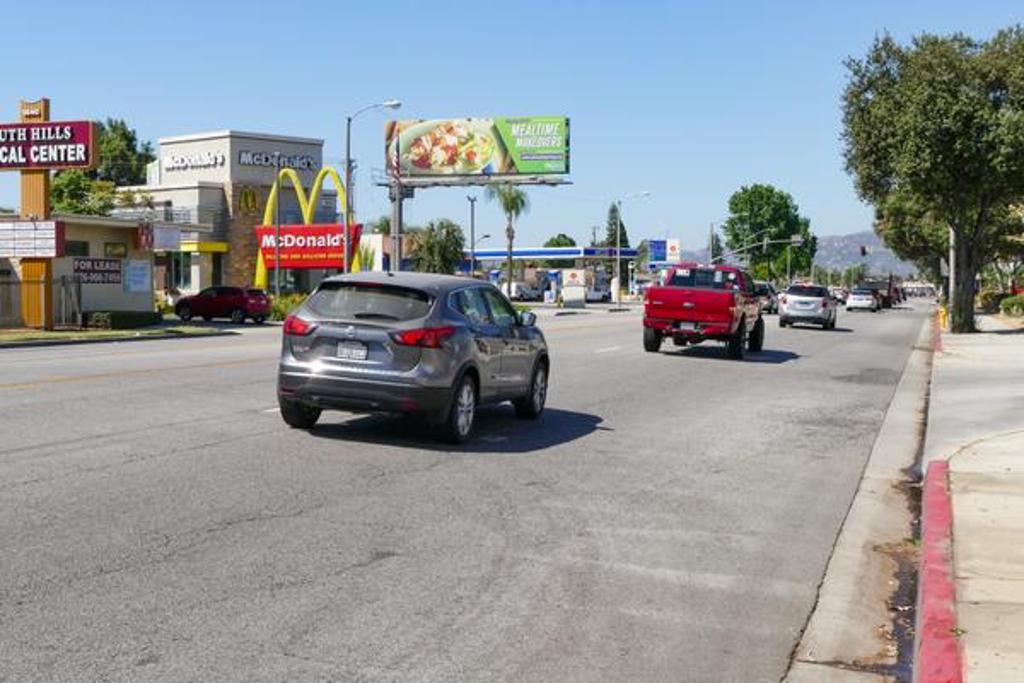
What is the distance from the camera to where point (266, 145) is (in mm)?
69938

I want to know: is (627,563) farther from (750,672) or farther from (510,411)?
(510,411)

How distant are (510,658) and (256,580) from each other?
5.70ft

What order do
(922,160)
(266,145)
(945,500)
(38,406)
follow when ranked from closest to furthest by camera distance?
1. (945,500)
2. (38,406)
3. (922,160)
4. (266,145)

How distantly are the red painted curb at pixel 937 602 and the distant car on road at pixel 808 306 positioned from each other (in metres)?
32.4

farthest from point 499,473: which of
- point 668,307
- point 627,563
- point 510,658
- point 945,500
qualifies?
point 668,307

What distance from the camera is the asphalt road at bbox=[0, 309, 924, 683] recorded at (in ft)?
16.7

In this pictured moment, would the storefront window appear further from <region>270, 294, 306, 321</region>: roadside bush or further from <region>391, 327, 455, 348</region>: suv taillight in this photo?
<region>391, 327, 455, 348</region>: suv taillight

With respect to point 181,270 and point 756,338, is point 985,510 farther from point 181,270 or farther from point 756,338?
point 181,270

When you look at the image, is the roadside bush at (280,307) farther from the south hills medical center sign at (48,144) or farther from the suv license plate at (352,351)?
the suv license plate at (352,351)

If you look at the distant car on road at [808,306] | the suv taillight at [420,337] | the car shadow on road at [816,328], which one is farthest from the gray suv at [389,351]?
the car shadow on road at [816,328]

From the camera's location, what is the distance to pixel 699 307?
23.5 metres

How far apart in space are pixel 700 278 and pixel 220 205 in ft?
161

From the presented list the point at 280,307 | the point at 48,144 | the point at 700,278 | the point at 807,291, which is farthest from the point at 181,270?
the point at 700,278

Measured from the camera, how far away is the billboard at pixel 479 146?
3054 inches
